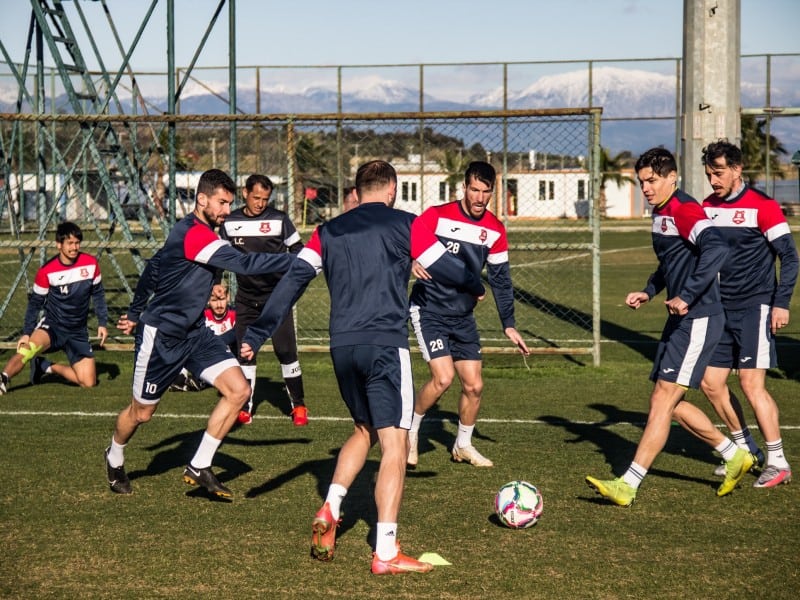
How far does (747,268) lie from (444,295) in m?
2.15

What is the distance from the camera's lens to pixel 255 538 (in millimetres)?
6152

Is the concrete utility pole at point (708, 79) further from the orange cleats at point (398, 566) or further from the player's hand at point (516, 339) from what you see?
the orange cleats at point (398, 566)

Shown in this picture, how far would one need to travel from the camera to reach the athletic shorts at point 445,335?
782cm

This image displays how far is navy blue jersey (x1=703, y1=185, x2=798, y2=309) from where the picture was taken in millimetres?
7535

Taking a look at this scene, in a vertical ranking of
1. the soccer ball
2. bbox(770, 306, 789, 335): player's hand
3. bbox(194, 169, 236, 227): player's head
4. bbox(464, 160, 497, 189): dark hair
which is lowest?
the soccer ball

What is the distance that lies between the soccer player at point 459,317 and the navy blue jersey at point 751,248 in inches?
60.7

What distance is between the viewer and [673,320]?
6941mm

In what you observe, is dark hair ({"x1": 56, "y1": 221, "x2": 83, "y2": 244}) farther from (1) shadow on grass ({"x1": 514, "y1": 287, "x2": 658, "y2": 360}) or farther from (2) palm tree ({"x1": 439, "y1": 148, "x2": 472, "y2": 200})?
(2) palm tree ({"x1": 439, "y1": 148, "x2": 472, "y2": 200})

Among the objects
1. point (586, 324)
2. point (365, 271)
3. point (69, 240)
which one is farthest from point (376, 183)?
point (586, 324)

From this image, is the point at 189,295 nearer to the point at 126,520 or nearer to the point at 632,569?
the point at 126,520

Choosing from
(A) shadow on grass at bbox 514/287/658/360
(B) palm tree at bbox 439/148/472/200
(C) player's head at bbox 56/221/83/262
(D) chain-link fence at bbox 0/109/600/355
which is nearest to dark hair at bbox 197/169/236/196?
(C) player's head at bbox 56/221/83/262

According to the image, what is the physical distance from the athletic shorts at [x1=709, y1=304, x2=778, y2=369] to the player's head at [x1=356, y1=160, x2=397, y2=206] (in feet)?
9.77

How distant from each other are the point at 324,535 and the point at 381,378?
856mm

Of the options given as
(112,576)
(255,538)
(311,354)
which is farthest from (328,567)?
(311,354)
